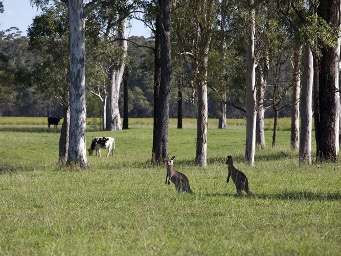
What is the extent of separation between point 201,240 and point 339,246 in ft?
6.99

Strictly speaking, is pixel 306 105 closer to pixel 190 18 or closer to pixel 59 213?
pixel 190 18

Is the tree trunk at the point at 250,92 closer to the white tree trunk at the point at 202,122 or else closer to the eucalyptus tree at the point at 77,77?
the white tree trunk at the point at 202,122

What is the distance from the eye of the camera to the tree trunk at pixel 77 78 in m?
29.1

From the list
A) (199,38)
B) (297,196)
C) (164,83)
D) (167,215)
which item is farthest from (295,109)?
(167,215)

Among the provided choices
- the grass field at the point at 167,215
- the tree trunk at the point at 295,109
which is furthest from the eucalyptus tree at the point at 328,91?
the tree trunk at the point at 295,109

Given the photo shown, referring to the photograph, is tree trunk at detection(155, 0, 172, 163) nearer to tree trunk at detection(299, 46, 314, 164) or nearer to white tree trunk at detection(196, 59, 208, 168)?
white tree trunk at detection(196, 59, 208, 168)

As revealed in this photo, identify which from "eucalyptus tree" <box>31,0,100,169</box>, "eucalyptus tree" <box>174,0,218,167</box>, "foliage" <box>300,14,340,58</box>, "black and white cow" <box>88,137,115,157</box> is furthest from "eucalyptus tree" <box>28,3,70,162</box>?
Result: "foliage" <box>300,14,340,58</box>

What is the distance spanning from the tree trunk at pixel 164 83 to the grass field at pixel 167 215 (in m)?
7.21

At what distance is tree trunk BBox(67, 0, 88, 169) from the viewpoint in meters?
29.1

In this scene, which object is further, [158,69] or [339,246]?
[158,69]

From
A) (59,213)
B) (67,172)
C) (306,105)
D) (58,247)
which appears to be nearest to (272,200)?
(59,213)

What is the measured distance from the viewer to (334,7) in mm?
30234

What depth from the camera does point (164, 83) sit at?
31.5m

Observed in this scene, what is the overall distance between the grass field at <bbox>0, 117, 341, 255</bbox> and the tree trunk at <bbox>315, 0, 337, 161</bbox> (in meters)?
6.12
